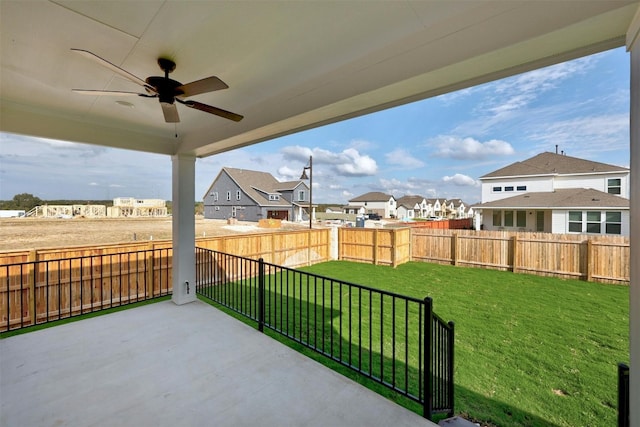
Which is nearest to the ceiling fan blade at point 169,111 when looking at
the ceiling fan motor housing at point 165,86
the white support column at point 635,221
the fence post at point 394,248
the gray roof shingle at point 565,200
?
the ceiling fan motor housing at point 165,86

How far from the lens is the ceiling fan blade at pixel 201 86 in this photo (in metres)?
1.76

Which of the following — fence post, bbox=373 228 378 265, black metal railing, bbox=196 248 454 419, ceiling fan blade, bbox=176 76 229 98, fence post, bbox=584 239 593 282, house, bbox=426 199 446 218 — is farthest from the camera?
house, bbox=426 199 446 218

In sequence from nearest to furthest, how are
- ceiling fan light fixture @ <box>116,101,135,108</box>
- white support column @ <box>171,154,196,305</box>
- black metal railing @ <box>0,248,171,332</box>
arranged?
ceiling fan light fixture @ <box>116,101,135,108</box>
black metal railing @ <box>0,248,171,332</box>
white support column @ <box>171,154,196,305</box>

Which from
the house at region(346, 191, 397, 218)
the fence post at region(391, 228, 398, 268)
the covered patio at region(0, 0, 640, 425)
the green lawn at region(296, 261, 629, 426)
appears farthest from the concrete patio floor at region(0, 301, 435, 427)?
the house at region(346, 191, 397, 218)

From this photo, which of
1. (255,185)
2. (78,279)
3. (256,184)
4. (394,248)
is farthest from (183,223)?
(256,184)

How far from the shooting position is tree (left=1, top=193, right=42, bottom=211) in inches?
406

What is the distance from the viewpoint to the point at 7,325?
12.0 feet

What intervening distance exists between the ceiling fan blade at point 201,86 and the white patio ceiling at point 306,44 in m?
0.21

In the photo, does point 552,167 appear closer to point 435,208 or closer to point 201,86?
point 201,86

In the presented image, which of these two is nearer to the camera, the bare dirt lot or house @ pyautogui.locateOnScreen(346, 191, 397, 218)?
the bare dirt lot

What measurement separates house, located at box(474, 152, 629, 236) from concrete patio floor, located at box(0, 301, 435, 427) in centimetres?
1206

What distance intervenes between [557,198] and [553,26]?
43.2 ft

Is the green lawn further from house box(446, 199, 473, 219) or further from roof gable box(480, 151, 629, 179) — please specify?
house box(446, 199, 473, 219)

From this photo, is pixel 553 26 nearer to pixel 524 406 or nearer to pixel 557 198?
pixel 524 406
